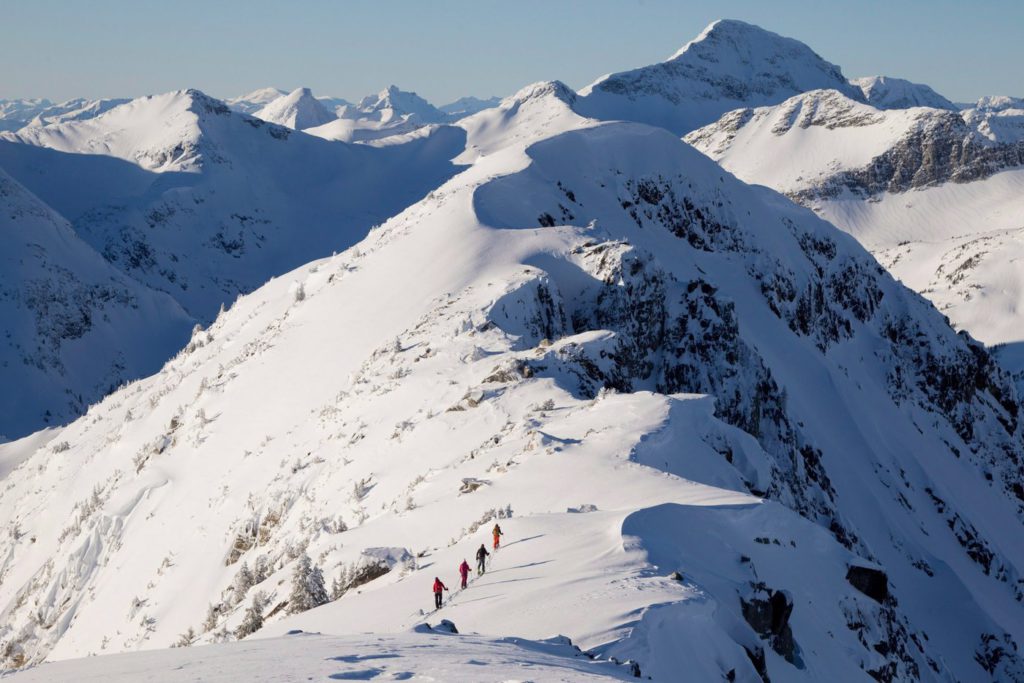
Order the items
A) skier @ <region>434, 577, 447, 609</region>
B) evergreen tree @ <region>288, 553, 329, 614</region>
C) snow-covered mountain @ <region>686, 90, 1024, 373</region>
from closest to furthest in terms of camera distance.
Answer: skier @ <region>434, 577, 447, 609</region> → evergreen tree @ <region>288, 553, 329, 614</region> → snow-covered mountain @ <region>686, 90, 1024, 373</region>

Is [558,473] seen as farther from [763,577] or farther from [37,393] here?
[37,393]

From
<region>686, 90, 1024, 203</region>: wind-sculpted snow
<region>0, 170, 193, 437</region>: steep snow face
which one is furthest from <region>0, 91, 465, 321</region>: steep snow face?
<region>686, 90, 1024, 203</region>: wind-sculpted snow

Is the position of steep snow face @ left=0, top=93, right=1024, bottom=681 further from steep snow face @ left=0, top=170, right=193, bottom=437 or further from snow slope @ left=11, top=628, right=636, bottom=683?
steep snow face @ left=0, top=170, right=193, bottom=437

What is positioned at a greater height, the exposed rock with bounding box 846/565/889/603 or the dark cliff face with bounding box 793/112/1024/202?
the dark cliff face with bounding box 793/112/1024/202

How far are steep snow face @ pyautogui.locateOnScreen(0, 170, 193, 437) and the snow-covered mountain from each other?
98.4m

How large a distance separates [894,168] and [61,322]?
458 ft

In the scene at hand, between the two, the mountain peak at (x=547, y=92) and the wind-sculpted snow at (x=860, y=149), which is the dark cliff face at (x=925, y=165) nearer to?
the wind-sculpted snow at (x=860, y=149)

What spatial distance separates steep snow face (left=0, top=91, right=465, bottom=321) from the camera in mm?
112125

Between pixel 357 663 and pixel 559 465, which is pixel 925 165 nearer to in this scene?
pixel 559 465

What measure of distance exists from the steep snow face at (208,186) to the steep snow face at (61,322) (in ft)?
45.5

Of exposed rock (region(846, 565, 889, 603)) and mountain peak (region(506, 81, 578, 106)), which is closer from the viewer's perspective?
exposed rock (region(846, 565, 889, 603))

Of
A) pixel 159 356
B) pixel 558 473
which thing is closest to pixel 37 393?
pixel 159 356

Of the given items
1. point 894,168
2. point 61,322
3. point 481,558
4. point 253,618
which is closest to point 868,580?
point 481,558

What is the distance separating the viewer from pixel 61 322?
7794cm
